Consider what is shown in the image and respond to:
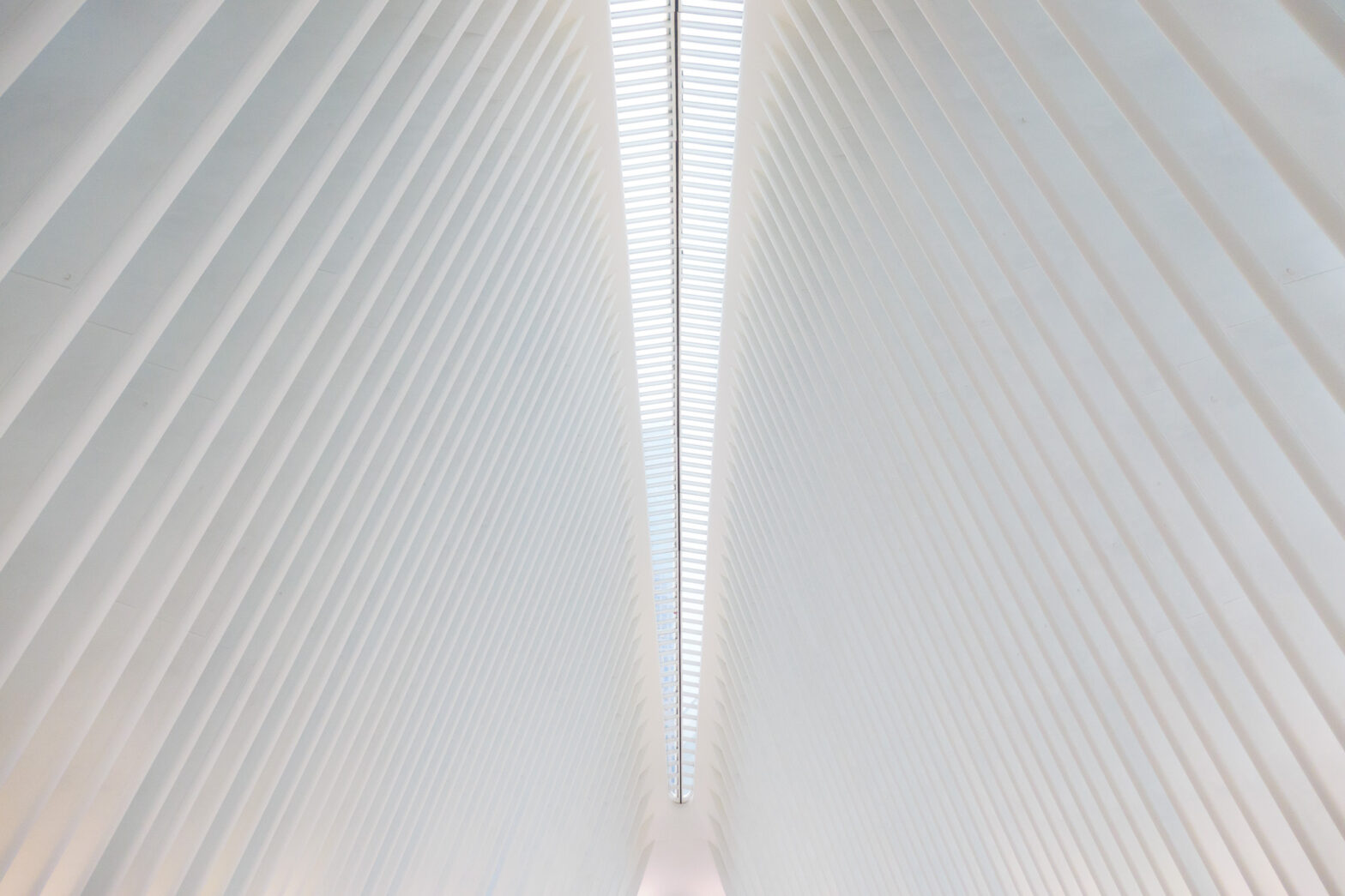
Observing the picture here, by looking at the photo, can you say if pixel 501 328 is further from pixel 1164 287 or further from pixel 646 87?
pixel 1164 287

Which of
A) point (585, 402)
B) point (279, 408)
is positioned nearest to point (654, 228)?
point (585, 402)

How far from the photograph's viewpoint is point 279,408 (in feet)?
18.3

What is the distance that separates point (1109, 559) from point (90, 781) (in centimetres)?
544

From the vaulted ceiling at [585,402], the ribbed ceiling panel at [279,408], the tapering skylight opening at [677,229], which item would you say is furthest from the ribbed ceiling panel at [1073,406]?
the ribbed ceiling panel at [279,408]

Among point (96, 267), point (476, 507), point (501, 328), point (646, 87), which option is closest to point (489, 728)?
point (476, 507)

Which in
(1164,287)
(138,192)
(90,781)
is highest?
(1164,287)

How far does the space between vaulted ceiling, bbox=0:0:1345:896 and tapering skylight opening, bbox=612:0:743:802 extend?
223 millimetres

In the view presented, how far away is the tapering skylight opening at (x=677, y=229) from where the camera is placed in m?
8.09

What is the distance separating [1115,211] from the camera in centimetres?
474

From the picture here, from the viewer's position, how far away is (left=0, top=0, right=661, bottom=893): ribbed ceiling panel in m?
3.95

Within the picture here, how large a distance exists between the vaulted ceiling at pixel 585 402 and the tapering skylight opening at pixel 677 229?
0.73 feet

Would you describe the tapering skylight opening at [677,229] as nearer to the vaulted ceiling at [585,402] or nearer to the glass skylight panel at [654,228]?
the glass skylight panel at [654,228]

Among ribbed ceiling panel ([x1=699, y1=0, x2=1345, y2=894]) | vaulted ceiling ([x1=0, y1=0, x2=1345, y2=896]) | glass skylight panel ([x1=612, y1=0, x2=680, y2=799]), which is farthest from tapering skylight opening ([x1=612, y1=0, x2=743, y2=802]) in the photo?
ribbed ceiling panel ([x1=699, y1=0, x2=1345, y2=894])

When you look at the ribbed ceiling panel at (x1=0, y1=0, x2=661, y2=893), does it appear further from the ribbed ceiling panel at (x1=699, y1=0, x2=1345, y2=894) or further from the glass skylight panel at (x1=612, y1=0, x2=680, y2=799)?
the ribbed ceiling panel at (x1=699, y1=0, x2=1345, y2=894)
